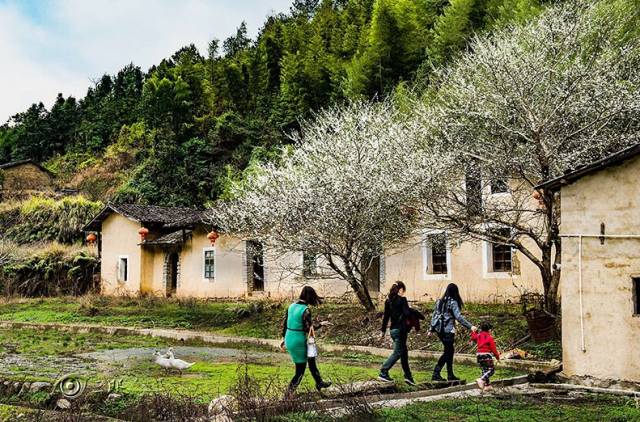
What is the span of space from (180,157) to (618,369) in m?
42.1

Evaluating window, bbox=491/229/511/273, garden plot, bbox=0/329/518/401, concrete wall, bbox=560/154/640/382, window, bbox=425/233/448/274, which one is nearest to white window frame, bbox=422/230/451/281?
window, bbox=425/233/448/274

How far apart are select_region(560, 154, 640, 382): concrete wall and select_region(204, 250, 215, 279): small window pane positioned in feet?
70.0

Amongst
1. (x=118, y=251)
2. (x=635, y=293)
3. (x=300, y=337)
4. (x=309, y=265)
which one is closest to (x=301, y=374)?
(x=300, y=337)

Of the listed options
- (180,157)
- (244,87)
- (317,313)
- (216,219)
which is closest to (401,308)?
(317,313)

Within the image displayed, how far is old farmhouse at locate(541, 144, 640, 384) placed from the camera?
1106 centimetres

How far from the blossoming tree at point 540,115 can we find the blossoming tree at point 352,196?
125 centimetres

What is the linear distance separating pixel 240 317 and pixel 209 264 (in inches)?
312

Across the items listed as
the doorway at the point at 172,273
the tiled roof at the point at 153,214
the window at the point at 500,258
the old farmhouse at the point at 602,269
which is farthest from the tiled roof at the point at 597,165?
the doorway at the point at 172,273

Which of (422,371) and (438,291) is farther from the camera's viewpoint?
(438,291)

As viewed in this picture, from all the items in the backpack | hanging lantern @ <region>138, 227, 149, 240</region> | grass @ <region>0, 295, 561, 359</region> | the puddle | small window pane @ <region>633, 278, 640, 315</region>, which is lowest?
the puddle

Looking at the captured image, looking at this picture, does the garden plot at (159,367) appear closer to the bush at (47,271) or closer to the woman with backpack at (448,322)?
the woman with backpack at (448,322)

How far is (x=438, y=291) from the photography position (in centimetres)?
2303

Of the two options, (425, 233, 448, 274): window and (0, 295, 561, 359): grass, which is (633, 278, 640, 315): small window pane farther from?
(425, 233, 448, 274): window

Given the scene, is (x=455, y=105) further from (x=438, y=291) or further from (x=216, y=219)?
(x=216, y=219)
